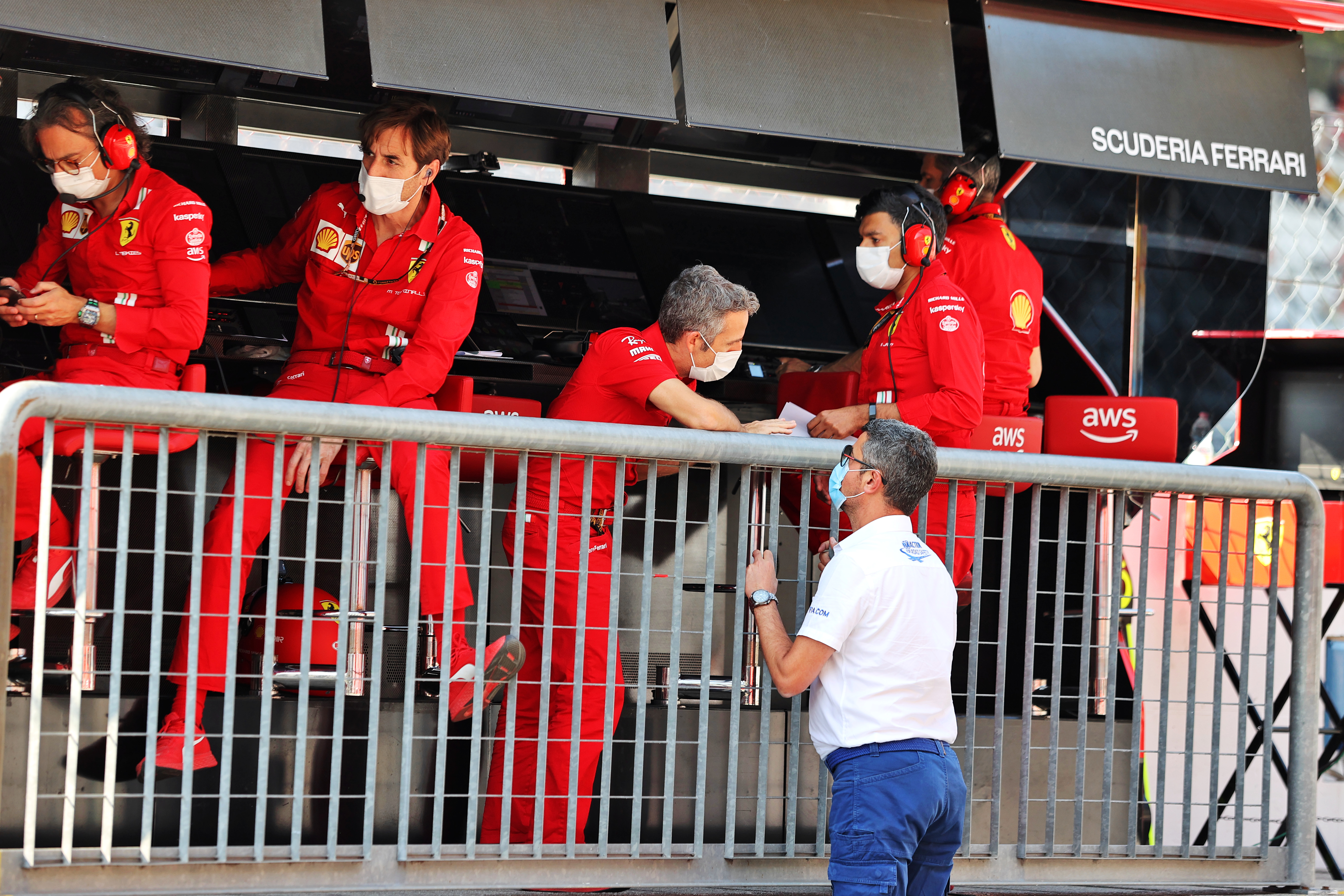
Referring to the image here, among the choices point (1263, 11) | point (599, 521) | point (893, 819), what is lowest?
point (893, 819)

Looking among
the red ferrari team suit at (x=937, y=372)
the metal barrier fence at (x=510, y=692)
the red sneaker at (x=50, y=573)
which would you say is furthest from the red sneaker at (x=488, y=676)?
the red ferrari team suit at (x=937, y=372)

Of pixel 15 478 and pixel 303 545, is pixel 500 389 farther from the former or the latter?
pixel 15 478

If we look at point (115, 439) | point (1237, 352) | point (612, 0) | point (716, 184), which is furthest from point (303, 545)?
point (1237, 352)

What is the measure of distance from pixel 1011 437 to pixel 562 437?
1.87 meters

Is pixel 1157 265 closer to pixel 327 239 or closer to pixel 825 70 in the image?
pixel 825 70

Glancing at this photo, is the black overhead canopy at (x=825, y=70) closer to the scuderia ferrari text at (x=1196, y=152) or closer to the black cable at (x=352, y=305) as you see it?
the scuderia ferrari text at (x=1196, y=152)

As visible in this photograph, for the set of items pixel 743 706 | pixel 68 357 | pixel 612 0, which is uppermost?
pixel 612 0

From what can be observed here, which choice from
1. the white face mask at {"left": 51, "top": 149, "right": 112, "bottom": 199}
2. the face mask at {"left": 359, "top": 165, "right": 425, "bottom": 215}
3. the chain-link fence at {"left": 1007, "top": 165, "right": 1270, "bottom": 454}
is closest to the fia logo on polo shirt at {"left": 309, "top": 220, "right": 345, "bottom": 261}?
the face mask at {"left": 359, "top": 165, "right": 425, "bottom": 215}

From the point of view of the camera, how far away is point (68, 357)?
377 cm

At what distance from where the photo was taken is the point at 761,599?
2.98 metres

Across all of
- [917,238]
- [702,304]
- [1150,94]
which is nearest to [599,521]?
[702,304]

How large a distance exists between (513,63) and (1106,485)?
201 centimetres

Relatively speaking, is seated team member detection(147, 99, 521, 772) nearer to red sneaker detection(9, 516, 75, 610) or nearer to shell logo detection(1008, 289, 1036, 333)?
red sneaker detection(9, 516, 75, 610)

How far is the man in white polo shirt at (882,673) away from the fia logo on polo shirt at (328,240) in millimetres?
1748
